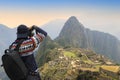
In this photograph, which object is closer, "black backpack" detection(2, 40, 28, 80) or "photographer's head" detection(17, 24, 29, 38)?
"black backpack" detection(2, 40, 28, 80)

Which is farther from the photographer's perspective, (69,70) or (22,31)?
(69,70)

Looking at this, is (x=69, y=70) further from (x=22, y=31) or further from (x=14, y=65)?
(x=14, y=65)

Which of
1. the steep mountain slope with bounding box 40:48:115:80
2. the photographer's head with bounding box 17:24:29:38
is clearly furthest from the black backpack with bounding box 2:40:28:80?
the steep mountain slope with bounding box 40:48:115:80

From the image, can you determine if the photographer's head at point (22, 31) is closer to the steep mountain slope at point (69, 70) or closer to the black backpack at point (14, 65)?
the black backpack at point (14, 65)

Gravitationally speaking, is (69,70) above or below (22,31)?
below

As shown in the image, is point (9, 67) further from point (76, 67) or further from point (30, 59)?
point (76, 67)

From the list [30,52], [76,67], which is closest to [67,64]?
[76,67]

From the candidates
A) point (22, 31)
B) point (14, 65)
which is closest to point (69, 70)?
point (22, 31)

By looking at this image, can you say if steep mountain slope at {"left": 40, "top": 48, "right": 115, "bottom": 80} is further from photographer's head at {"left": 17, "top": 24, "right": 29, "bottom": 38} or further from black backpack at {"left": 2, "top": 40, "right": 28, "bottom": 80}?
black backpack at {"left": 2, "top": 40, "right": 28, "bottom": 80}

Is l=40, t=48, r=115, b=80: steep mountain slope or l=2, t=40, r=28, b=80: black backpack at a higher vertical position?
l=2, t=40, r=28, b=80: black backpack

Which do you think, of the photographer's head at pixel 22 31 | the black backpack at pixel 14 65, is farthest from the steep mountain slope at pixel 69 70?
the black backpack at pixel 14 65
